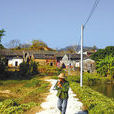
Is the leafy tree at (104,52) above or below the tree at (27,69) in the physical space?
above

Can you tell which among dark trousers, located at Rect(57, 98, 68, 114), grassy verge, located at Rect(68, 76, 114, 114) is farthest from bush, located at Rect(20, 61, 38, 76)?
dark trousers, located at Rect(57, 98, 68, 114)

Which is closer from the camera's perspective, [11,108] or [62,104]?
[62,104]

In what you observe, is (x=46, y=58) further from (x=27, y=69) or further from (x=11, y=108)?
(x=11, y=108)

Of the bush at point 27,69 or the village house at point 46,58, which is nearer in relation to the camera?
the bush at point 27,69

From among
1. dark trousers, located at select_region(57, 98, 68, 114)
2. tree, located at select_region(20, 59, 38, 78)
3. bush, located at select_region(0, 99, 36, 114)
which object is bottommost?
→ bush, located at select_region(0, 99, 36, 114)

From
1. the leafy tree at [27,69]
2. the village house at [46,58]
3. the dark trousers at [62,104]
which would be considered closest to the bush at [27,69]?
the leafy tree at [27,69]

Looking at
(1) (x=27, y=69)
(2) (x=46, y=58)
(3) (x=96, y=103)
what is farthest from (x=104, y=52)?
(3) (x=96, y=103)

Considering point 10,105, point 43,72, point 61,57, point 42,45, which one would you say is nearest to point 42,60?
point 61,57

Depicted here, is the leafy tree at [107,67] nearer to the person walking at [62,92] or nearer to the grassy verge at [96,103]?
the grassy verge at [96,103]

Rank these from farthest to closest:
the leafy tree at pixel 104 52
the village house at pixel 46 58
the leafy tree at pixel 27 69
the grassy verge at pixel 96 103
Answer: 1. the village house at pixel 46 58
2. the leafy tree at pixel 104 52
3. the leafy tree at pixel 27 69
4. the grassy verge at pixel 96 103

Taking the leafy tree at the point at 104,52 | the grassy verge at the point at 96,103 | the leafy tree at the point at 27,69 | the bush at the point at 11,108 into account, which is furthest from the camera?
the leafy tree at the point at 104,52

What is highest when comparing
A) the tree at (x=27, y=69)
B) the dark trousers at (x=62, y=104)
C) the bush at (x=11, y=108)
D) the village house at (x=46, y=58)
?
the village house at (x=46, y=58)

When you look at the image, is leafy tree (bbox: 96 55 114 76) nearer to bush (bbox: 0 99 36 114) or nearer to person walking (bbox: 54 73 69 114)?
bush (bbox: 0 99 36 114)

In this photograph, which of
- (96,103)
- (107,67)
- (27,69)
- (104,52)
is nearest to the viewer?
(96,103)
